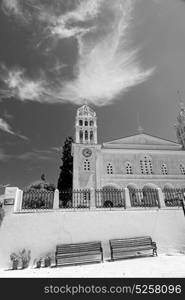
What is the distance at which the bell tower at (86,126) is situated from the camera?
30359 millimetres

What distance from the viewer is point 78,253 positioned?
27.5 ft

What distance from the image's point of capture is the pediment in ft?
99.8

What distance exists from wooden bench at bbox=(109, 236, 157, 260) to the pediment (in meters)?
21.4

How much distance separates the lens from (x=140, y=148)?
29953mm

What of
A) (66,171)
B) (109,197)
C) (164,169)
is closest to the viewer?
(109,197)

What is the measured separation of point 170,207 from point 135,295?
7960 millimetres

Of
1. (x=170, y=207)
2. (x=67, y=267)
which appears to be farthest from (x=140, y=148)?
(x=67, y=267)

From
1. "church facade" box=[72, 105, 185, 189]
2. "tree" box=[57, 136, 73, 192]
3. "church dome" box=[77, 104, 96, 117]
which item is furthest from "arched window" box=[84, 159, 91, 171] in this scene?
"church dome" box=[77, 104, 96, 117]

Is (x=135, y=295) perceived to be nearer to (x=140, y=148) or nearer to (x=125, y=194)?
(x=125, y=194)

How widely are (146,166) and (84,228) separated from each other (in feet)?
70.4

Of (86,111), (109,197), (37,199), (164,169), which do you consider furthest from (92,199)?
(86,111)

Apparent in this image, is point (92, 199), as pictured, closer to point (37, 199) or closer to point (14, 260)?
point (37, 199)

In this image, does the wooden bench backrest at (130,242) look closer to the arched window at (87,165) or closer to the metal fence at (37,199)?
the metal fence at (37,199)

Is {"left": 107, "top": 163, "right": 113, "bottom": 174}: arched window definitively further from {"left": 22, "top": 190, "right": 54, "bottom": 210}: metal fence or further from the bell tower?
{"left": 22, "top": 190, "right": 54, "bottom": 210}: metal fence
